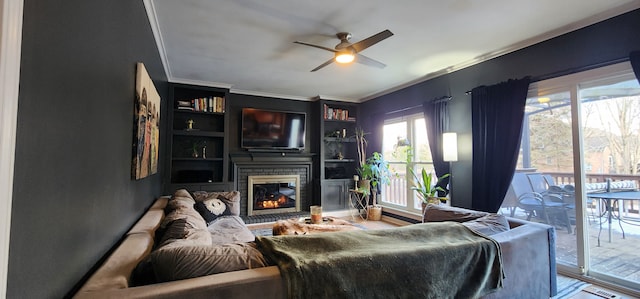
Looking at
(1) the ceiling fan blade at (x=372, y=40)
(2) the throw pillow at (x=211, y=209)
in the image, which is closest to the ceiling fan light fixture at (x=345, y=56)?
(1) the ceiling fan blade at (x=372, y=40)

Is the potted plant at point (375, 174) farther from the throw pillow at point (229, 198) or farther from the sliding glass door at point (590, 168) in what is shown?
the throw pillow at point (229, 198)

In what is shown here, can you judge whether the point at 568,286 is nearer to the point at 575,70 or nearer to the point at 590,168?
the point at 590,168

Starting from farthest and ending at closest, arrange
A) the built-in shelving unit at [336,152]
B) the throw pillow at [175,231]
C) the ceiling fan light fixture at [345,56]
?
the built-in shelving unit at [336,152] < the ceiling fan light fixture at [345,56] < the throw pillow at [175,231]

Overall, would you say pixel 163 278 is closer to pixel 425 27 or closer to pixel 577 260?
pixel 425 27

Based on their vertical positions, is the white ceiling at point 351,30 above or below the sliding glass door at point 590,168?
above

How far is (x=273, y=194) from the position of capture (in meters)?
5.55

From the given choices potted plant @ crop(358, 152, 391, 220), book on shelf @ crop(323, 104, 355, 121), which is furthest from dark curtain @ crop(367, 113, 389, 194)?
book on shelf @ crop(323, 104, 355, 121)

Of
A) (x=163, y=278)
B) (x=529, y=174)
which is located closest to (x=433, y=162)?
(x=529, y=174)

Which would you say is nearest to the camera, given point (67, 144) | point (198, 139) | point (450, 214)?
point (67, 144)

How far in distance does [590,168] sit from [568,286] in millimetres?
1156

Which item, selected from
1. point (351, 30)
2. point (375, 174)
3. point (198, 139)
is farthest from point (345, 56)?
point (198, 139)

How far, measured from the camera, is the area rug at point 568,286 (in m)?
2.43

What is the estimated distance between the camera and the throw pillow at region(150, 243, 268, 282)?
1180 millimetres

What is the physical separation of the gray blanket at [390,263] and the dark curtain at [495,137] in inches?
75.0
